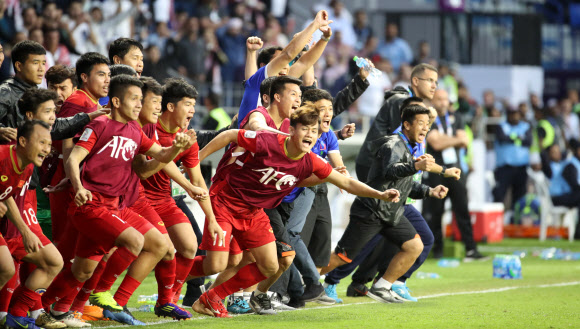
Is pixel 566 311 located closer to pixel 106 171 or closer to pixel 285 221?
pixel 285 221

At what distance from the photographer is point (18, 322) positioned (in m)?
6.05

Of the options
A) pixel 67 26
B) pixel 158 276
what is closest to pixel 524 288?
pixel 158 276

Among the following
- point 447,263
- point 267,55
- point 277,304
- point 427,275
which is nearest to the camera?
point 277,304

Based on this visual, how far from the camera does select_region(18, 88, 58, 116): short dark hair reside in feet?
20.1

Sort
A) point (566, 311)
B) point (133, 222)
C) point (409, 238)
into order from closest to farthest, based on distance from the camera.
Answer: point (133, 222), point (566, 311), point (409, 238)

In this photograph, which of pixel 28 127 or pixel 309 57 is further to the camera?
pixel 309 57

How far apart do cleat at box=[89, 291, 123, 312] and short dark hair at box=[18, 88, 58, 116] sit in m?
1.43

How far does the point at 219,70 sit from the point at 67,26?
3355 mm

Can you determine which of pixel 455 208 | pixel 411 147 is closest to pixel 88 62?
pixel 411 147

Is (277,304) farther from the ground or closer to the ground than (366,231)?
closer to the ground

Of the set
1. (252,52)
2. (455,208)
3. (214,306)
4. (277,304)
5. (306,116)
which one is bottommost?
(455,208)

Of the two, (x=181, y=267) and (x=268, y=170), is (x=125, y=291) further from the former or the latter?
(x=268, y=170)

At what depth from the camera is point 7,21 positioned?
13602 mm

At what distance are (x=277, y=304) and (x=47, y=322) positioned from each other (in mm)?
2146
